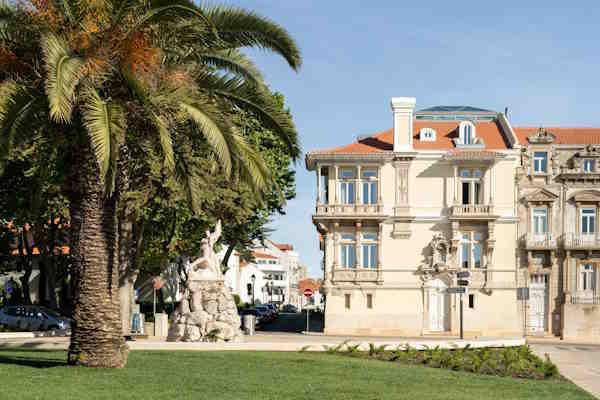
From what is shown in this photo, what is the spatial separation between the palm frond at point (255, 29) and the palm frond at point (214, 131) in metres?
2.40

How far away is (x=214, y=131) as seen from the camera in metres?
17.2

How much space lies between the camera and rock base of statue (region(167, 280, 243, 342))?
28719 millimetres

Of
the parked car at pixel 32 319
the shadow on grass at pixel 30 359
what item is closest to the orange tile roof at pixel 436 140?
the parked car at pixel 32 319

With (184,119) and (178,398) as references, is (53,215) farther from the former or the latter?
(178,398)

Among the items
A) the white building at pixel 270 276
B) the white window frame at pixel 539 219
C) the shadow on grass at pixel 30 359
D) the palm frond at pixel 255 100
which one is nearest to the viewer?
the shadow on grass at pixel 30 359

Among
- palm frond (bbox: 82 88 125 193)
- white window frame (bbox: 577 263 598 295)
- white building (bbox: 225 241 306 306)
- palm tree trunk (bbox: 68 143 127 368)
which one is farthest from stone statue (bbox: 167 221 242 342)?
white building (bbox: 225 241 306 306)

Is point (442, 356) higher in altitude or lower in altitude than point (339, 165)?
lower

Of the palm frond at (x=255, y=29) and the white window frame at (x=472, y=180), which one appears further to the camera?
the white window frame at (x=472, y=180)

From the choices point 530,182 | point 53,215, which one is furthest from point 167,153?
point 530,182

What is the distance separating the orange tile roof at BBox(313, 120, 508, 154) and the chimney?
66 centimetres

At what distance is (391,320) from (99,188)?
31418mm

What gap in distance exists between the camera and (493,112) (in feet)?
171

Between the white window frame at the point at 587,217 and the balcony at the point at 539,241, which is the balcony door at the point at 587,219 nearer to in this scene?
the white window frame at the point at 587,217

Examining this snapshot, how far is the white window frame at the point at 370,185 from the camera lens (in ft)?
157
